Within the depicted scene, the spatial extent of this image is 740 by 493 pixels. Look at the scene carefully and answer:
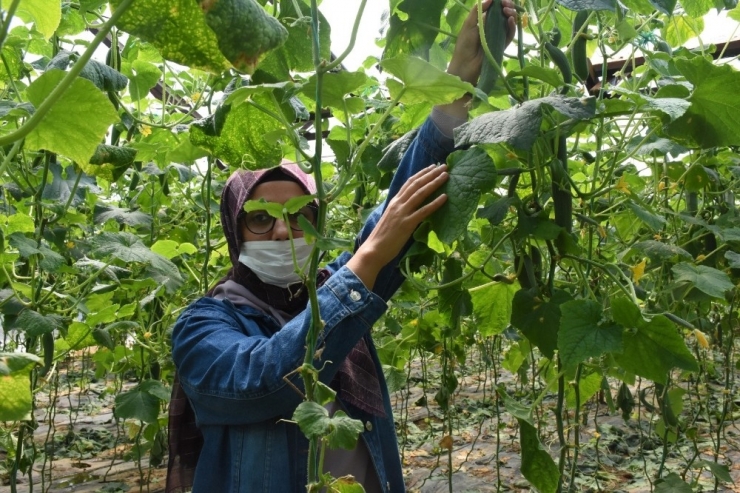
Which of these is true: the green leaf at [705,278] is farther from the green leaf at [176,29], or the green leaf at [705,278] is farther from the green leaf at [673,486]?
the green leaf at [176,29]

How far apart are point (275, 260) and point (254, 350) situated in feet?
0.86

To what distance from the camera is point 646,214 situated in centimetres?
103

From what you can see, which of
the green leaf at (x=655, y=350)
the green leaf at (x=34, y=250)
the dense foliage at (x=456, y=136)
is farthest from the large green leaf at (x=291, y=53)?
the green leaf at (x=34, y=250)

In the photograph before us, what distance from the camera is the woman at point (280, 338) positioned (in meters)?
0.97

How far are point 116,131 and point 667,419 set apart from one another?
1.47 meters

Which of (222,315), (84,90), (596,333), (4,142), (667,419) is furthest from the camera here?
(667,419)

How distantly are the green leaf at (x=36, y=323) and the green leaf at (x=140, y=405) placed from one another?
1.40 ft

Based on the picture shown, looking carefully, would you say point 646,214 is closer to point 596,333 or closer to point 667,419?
point 596,333

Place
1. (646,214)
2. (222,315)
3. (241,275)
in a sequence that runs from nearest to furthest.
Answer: (646,214)
(222,315)
(241,275)

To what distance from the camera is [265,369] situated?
105 cm

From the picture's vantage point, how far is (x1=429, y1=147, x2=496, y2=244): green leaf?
779mm

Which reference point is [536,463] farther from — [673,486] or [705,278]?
[673,486]

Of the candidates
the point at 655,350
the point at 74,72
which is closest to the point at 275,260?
the point at 655,350

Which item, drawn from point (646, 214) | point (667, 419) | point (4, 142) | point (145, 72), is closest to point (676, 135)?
point (646, 214)
